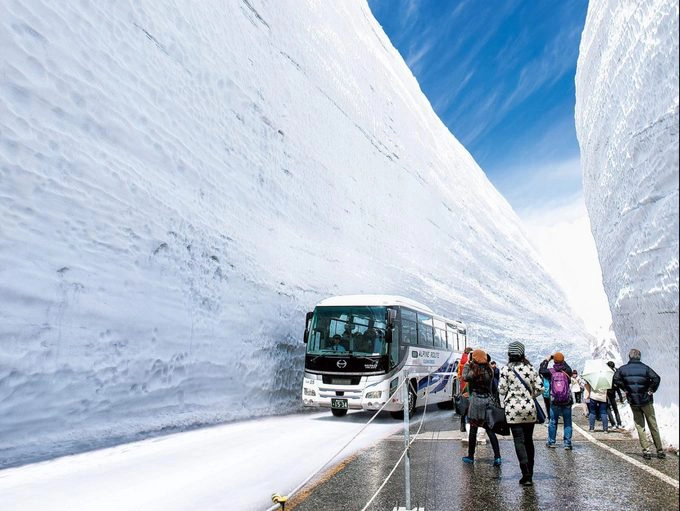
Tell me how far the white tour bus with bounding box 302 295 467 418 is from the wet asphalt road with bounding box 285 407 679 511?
3.24 metres

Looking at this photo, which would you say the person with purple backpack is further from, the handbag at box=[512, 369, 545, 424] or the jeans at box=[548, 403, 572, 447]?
the handbag at box=[512, 369, 545, 424]

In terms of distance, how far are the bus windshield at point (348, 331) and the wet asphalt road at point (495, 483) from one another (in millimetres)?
3747

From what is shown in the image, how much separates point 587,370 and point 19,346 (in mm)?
8971

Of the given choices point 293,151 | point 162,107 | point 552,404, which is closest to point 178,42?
point 162,107

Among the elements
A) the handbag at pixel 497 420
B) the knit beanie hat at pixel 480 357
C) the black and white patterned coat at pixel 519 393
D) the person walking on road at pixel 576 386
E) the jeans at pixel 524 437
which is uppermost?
the person walking on road at pixel 576 386

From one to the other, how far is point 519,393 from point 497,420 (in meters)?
0.39

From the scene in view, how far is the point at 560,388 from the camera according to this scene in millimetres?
7625

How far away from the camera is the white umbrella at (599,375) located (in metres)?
8.91

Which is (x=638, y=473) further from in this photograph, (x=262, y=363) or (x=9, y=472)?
(x=262, y=363)

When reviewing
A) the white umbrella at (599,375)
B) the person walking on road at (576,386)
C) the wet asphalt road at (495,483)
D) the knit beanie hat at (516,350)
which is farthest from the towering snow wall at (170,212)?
the person walking on road at (576,386)

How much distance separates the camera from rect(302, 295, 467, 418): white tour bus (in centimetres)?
1112

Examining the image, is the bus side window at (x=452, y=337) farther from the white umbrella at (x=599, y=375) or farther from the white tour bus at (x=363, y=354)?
the white umbrella at (x=599, y=375)

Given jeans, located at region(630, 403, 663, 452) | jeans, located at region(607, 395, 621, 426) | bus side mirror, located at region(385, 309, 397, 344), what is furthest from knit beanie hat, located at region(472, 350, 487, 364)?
bus side mirror, located at region(385, 309, 397, 344)

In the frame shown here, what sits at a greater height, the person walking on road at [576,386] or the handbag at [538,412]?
the person walking on road at [576,386]
